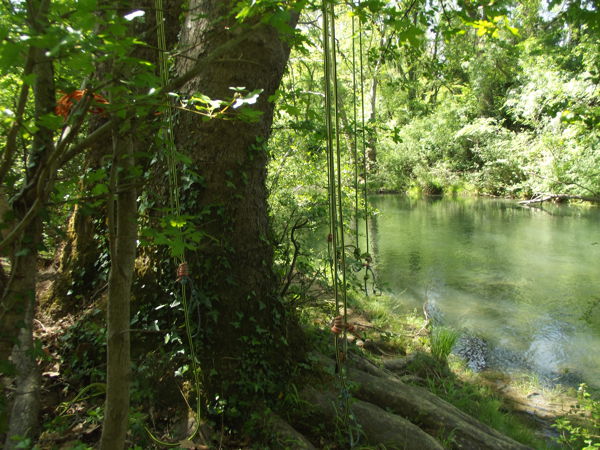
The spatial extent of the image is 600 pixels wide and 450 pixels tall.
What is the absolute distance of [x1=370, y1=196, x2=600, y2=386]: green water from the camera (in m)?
5.71

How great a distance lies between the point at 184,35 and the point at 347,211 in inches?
117

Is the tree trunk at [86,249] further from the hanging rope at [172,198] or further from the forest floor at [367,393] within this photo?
the hanging rope at [172,198]

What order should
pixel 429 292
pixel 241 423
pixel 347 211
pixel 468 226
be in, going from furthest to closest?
pixel 468 226
pixel 429 292
pixel 347 211
pixel 241 423

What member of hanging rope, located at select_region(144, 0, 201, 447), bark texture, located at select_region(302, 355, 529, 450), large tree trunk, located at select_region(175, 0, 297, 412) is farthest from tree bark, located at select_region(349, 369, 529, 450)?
hanging rope, located at select_region(144, 0, 201, 447)

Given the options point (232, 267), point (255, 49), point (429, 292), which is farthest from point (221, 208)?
point (429, 292)

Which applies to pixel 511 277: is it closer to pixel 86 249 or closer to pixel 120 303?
pixel 86 249

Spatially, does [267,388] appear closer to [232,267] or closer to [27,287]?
[232,267]

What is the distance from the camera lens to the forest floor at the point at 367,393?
2.08m

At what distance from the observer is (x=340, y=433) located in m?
2.31

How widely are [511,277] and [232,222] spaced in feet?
24.6

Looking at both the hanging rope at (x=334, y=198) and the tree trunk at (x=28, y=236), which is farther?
the hanging rope at (x=334, y=198)

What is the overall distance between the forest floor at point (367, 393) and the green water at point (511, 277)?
655mm

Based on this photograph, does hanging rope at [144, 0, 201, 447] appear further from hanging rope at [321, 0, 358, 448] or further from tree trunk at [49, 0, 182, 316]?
tree trunk at [49, 0, 182, 316]

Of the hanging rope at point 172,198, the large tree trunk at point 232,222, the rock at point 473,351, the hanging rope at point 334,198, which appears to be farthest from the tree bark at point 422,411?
the rock at point 473,351
